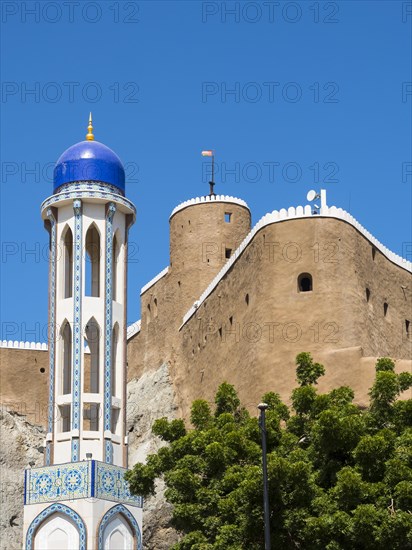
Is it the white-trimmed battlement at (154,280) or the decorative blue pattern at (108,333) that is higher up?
the white-trimmed battlement at (154,280)

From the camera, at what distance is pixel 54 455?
842 inches

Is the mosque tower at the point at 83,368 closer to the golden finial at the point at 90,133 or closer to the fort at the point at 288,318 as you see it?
the golden finial at the point at 90,133

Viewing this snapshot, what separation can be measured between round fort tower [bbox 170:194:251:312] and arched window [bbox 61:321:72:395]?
41.3ft

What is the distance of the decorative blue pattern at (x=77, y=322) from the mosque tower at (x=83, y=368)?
0.7 inches

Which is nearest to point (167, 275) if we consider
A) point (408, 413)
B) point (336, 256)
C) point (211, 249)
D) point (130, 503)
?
point (211, 249)

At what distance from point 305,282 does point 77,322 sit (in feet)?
22.0

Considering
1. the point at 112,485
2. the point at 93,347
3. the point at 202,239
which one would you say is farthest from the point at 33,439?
the point at 112,485

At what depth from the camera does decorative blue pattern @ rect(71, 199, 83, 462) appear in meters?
21.4

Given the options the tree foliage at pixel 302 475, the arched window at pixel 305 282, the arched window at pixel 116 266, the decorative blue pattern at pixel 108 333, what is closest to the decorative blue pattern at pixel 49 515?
the decorative blue pattern at pixel 108 333

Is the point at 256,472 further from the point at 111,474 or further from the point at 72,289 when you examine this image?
the point at 72,289

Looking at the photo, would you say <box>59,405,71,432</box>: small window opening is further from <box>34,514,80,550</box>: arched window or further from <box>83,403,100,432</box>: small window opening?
<box>34,514,80,550</box>: arched window

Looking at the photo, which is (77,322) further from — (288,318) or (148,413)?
(148,413)

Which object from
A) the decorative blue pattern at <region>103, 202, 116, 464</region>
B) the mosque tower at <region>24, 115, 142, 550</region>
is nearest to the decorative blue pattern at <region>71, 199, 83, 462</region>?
the mosque tower at <region>24, 115, 142, 550</region>

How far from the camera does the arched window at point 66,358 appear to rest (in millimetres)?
22375
